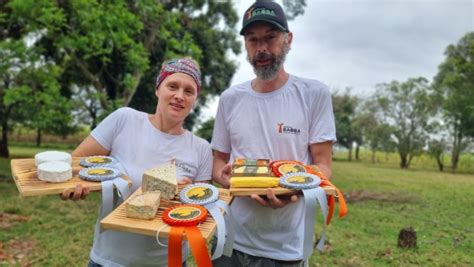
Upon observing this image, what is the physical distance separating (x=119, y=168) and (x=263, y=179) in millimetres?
782

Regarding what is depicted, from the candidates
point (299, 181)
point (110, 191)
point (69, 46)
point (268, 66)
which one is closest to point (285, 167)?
point (299, 181)

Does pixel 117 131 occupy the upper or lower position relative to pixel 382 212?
upper

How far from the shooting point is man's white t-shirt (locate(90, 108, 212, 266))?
2.08 meters

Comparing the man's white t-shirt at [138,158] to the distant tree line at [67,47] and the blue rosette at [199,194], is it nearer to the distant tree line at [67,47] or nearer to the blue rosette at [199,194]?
the blue rosette at [199,194]

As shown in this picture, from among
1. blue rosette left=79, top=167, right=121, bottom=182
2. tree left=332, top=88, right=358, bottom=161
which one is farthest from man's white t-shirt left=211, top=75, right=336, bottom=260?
tree left=332, top=88, right=358, bottom=161

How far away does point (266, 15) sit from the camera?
2.16 metres

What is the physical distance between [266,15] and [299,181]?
0.90 meters

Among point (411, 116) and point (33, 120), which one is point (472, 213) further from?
point (411, 116)

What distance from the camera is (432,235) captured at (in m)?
7.02

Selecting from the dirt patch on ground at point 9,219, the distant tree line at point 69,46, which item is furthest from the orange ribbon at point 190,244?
the distant tree line at point 69,46

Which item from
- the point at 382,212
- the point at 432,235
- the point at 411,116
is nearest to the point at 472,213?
the point at 382,212

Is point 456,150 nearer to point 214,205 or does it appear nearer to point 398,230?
point 398,230

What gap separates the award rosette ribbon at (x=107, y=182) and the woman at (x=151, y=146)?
166mm

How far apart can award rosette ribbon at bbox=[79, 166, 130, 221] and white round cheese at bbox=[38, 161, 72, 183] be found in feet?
0.23
